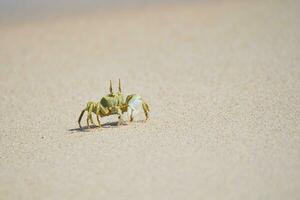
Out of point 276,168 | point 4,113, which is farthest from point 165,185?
point 4,113

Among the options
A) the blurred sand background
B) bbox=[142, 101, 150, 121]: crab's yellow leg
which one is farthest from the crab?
the blurred sand background

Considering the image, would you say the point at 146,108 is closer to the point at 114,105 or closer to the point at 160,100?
the point at 114,105

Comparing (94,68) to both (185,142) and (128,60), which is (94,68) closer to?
(128,60)

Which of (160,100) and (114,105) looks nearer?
(114,105)

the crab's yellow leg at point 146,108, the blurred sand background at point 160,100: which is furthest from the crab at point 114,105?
the blurred sand background at point 160,100

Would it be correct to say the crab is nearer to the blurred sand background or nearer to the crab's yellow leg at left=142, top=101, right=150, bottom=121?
the crab's yellow leg at left=142, top=101, right=150, bottom=121

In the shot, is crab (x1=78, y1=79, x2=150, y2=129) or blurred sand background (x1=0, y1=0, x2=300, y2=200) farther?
crab (x1=78, y1=79, x2=150, y2=129)

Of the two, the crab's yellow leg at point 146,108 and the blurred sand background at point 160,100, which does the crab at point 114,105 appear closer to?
the crab's yellow leg at point 146,108

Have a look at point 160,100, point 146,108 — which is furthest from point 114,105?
point 160,100

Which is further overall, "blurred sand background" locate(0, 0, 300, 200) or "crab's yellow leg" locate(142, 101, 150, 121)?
"crab's yellow leg" locate(142, 101, 150, 121)
